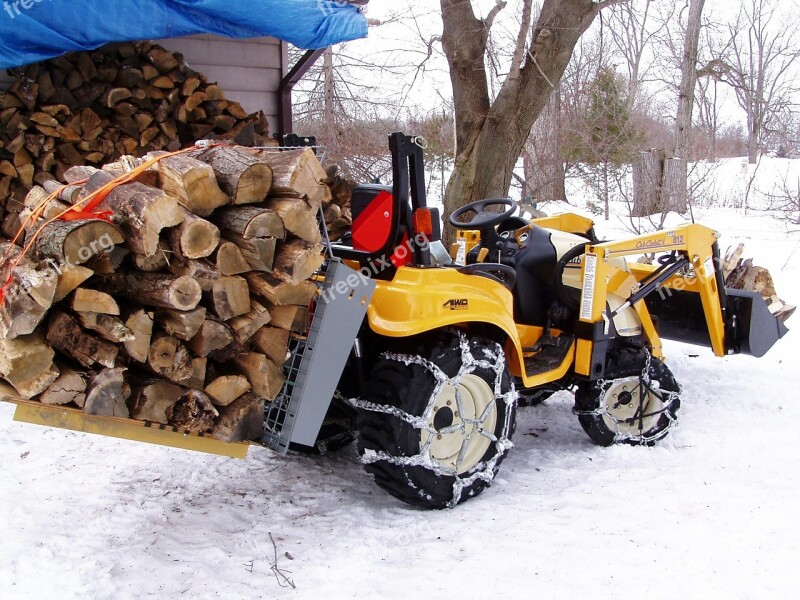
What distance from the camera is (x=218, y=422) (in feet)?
10.3

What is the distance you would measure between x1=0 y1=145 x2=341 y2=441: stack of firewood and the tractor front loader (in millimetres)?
175

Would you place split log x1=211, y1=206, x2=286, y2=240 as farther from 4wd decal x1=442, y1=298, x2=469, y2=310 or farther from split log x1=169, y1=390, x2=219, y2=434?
4wd decal x1=442, y1=298, x2=469, y2=310

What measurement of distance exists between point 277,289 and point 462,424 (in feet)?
4.20

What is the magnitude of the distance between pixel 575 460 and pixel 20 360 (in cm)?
313

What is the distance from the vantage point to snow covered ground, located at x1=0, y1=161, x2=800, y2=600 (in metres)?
2.95

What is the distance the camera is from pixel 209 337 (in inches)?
117

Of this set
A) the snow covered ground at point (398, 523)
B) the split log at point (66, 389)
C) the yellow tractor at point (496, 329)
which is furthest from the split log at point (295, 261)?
the snow covered ground at point (398, 523)

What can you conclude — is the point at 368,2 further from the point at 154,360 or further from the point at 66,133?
the point at 154,360

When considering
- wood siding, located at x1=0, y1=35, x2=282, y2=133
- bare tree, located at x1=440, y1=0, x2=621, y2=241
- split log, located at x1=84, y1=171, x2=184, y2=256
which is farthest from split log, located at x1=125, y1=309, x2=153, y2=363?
wood siding, located at x1=0, y1=35, x2=282, y2=133

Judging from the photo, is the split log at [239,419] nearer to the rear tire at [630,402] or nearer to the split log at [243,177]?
the split log at [243,177]

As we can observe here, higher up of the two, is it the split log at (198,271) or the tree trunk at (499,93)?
the tree trunk at (499,93)

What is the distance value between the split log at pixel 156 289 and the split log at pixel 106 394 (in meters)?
0.30

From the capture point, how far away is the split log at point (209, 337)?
2961mm

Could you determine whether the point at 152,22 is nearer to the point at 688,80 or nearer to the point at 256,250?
the point at 256,250
